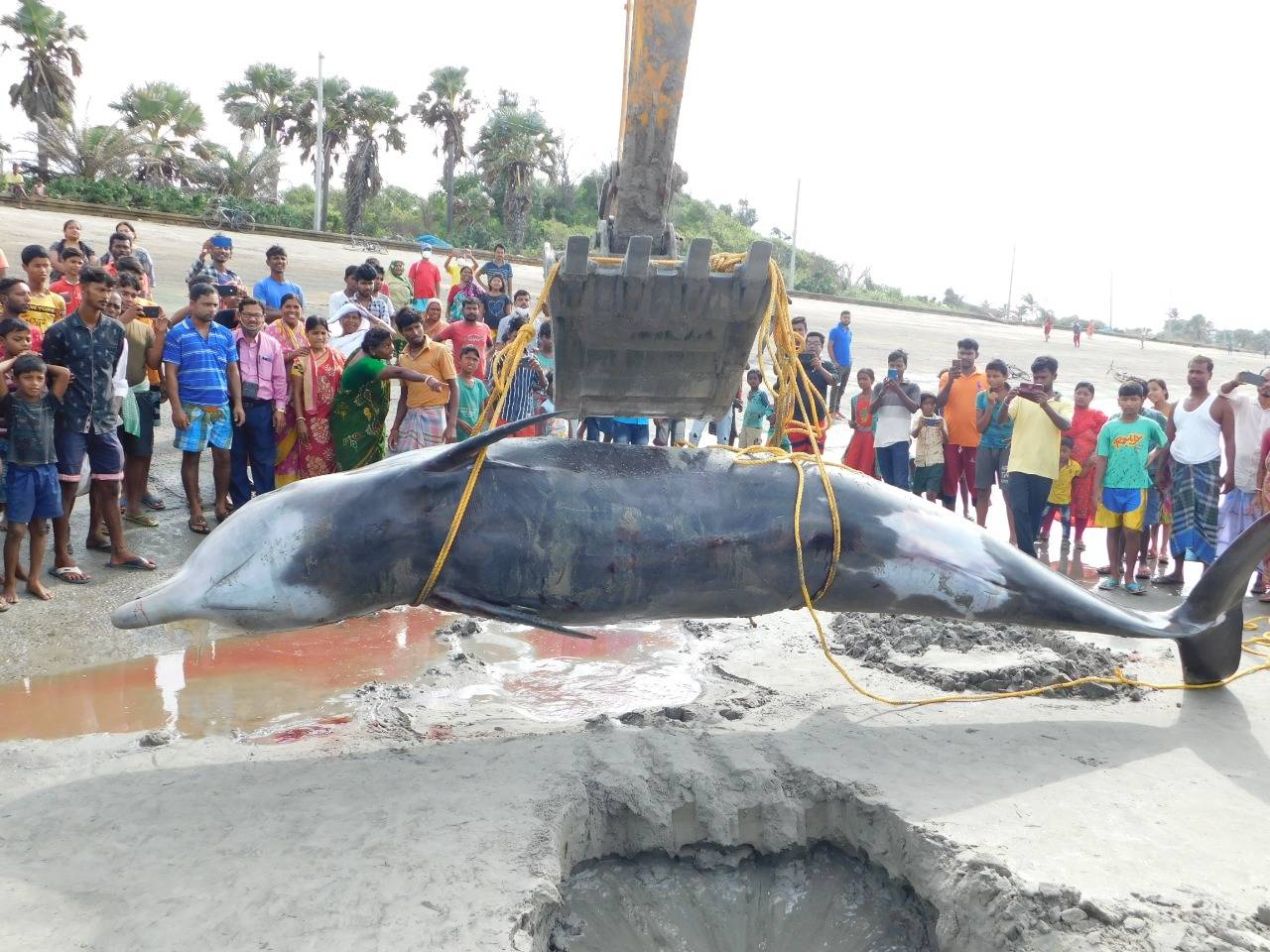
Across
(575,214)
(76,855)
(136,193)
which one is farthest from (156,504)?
(575,214)

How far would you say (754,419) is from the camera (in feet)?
36.5

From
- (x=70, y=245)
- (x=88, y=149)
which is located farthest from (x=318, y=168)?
(x=70, y=245)

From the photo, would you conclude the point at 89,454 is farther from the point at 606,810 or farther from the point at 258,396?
the point at 606,810

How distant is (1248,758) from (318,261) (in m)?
21.4

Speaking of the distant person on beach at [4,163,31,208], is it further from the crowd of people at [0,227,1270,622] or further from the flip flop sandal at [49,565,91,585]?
the flip flop sandal at [49,565,91,585]

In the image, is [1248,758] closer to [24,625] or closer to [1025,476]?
[1025,476]

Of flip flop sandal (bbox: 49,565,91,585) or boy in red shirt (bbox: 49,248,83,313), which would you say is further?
boy in red shirt (bbox: 49,248,83,313)

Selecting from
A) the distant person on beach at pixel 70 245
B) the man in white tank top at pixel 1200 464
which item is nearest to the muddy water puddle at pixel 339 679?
the man in white tank top at pixel 1200 464

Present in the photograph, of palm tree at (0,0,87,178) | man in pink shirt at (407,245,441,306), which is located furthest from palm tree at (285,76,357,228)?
man in pink shirt at (407,245,441,306)

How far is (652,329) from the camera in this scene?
464 centimetres

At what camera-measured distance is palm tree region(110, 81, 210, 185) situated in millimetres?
32000

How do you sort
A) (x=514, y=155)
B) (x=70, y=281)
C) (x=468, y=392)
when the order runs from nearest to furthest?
(x=70, y=281) → (x=468, y=392) → (x=514, y=155)

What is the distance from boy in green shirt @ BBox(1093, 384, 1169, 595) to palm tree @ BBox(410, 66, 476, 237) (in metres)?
34.7

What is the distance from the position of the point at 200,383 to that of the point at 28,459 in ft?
5.03
